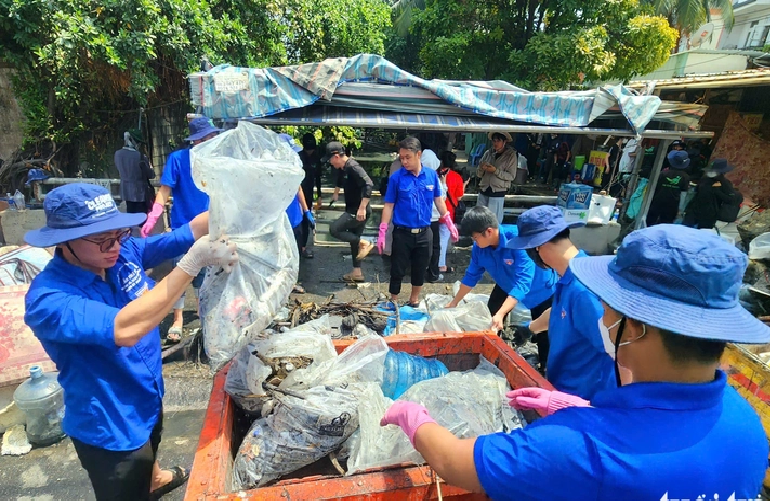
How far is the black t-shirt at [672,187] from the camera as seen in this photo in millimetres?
6848

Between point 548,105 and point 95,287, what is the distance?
18.5ft

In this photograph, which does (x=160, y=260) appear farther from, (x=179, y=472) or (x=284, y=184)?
(x=179, y=472)

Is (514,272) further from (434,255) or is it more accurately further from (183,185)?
(183,185)

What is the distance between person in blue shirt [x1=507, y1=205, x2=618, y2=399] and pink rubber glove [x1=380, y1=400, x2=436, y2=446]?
707mm

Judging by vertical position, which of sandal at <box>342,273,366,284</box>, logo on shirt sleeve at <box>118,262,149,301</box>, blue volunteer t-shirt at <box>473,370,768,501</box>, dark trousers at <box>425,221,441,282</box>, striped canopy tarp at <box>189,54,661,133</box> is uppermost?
striped canopy tarp at <box>189,54,661,133</box>

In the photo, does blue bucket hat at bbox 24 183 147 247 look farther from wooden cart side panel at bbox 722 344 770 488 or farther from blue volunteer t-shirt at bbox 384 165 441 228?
wooden cart side panel at bbox 722 344 770 488

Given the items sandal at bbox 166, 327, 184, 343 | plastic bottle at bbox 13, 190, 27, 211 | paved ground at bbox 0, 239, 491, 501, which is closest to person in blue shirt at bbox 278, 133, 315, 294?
sandal at bbox 166, 327, 184, 343

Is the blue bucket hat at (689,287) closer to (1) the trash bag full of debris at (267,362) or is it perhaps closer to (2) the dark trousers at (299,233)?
(1) the trash bag full of debris at (267,362)

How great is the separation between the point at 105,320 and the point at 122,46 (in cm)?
626

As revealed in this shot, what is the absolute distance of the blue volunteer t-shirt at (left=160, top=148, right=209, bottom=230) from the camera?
3615mm

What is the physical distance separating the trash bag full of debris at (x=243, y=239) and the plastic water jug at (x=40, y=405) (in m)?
2.03

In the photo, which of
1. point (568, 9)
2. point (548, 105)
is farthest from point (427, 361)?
point (568, 9)

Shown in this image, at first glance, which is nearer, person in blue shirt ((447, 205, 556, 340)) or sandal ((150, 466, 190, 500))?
sandal ((150, 466, 190, 500))

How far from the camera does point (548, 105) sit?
18.1 feet
